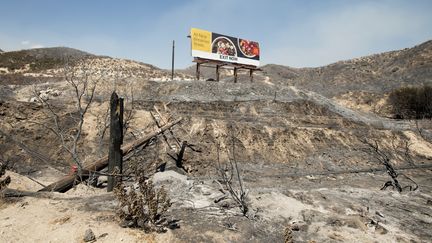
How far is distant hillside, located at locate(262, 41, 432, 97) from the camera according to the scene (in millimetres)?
42250

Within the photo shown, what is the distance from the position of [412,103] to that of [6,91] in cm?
3616

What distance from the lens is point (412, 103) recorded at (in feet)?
105

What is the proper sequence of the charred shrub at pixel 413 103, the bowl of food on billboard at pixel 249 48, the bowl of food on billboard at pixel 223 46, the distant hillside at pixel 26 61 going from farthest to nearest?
the distant hillside at pixel 26 61
the charred shrub at pixel 413 103
the bowl of food on billboard at pixel 249 48
the bowl of food on billboard at pixel 223 46

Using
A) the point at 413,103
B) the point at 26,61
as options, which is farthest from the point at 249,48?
the point at 26,61

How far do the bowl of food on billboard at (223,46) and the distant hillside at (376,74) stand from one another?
19.8 metres

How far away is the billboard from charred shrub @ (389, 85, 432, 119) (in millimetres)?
15578

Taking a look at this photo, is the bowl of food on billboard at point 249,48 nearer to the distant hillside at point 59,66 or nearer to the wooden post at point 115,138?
the distant hillside at point 59,66

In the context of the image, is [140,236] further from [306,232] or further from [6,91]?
[6,91]

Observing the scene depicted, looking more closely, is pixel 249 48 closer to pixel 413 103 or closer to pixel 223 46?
pixel 223 46

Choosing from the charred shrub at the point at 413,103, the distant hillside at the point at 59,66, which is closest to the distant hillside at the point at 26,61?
the distant hillside at the point at 59,66

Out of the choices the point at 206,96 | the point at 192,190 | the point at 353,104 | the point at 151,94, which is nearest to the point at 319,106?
the point at 206,96

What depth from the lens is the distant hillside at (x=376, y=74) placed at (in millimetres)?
42250

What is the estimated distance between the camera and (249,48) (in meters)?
30.8

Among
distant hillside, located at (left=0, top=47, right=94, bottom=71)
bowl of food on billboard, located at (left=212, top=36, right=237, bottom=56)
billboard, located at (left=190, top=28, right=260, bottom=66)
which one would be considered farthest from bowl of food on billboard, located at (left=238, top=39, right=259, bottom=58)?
distant hillside, located at (left=0, top=47, right=94, bottom=71)
